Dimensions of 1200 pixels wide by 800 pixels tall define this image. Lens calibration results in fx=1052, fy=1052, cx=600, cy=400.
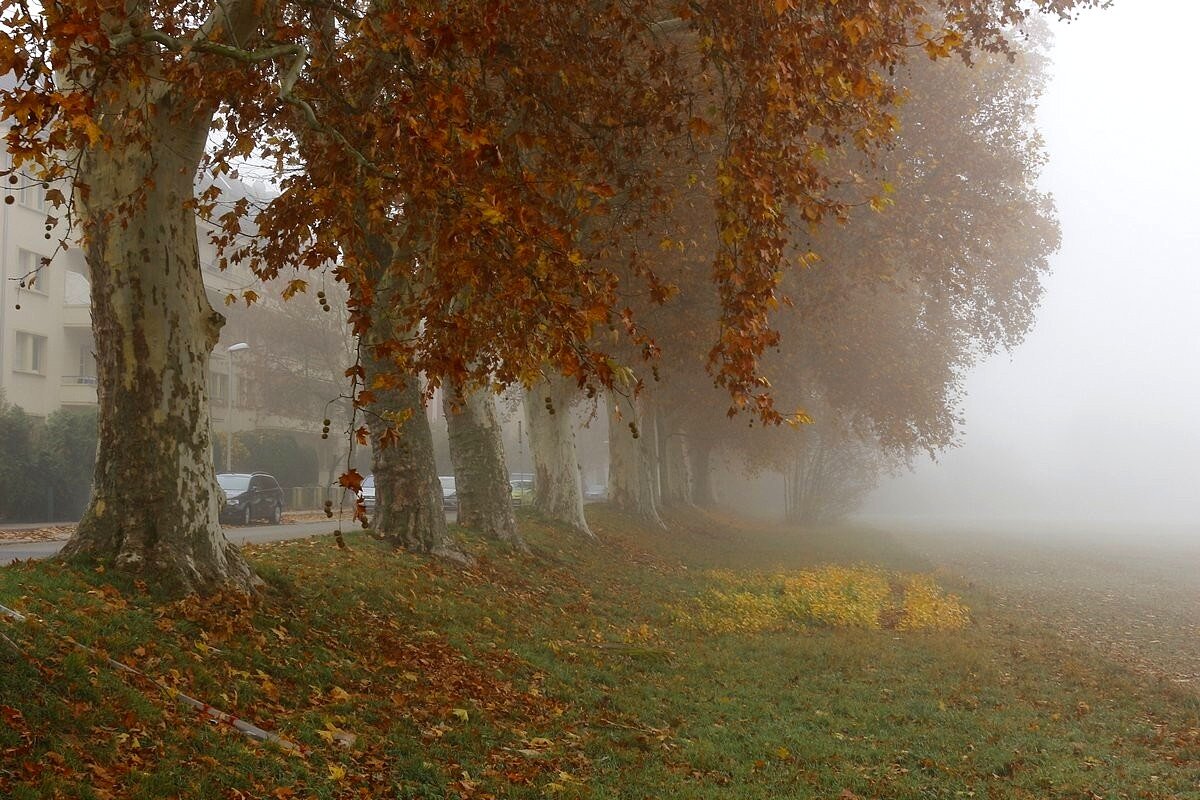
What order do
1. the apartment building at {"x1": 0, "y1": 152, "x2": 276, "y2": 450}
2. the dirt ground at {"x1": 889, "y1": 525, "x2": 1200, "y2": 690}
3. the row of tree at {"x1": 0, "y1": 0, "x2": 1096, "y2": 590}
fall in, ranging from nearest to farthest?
the row of tree at {"x1": 0, "y1": 0, "x2": 1096, "y2": 590} < the dirt ground at {"x1": 889, "y1": 525, "x2": 1200, "y2": 690} < the apartment building at {"x1": 0, "y1": 152, "x2": 276, "y2": 450}

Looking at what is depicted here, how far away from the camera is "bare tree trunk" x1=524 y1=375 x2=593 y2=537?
83.1ft

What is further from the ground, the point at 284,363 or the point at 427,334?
the point at 284,363

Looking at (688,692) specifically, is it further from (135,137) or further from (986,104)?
(986,104)

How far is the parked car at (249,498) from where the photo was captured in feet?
104

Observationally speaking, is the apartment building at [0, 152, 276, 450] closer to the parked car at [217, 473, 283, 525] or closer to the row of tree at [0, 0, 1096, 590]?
the parked car at [217, 473, 283, 525]

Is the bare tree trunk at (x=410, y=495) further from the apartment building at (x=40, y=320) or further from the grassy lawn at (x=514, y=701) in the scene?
the apartment building at (x=40, y=320)

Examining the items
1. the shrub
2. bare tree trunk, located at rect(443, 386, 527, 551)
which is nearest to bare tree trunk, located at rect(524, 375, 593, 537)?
bare tree trunk, located at rect(443, 386, 527, 551)

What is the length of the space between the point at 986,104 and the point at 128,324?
2435 centimetres

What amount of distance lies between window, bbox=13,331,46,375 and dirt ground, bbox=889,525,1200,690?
3470 centimetres

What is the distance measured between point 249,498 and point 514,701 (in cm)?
2488

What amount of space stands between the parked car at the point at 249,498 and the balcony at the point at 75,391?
481 inches

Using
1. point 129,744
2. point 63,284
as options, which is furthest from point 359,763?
point 63,284

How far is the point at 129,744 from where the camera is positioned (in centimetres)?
608

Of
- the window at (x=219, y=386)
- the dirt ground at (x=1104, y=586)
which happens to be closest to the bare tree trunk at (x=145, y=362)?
the dirt ground at (x=1104, y=586)
